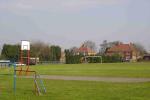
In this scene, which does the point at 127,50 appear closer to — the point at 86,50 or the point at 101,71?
the point at 86,50

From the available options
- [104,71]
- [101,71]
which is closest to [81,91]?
[104,71]

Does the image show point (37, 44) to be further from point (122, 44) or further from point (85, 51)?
point (122, 44)

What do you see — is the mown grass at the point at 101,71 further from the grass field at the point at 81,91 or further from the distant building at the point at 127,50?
the distant building at the point at 127,50

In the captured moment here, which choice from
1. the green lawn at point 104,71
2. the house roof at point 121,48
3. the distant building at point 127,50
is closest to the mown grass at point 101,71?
the green lawn at point 104,71

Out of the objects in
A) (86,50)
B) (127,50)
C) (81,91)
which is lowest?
(81,91)

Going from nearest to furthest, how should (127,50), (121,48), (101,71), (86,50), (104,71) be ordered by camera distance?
(104,71) < (101,71) < (86,50) < (121,48) < (127,50)

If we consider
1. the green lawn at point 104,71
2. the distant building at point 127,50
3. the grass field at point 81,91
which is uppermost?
the distant building at point 127,50

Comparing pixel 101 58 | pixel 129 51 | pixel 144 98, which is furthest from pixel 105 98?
pixel 129 51

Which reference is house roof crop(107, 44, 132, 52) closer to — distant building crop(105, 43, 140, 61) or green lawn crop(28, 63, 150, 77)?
distant building crop(105, 43, 140, 61)

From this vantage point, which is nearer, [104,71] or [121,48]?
[104,71]

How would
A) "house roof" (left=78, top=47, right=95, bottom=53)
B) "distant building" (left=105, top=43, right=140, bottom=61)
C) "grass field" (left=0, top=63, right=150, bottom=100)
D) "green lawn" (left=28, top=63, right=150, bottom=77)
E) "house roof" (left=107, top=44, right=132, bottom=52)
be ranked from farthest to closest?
"distant building" (left=105, top=43, right=140, bottom=61)
"house roof" (left=107, top=44, right=132, bottom=52)
"house roof" (left=78, top=47, right=95, bottom=53)
"green lawn" (left=28, top=63, right=150, bottom=77)
"grass field" (left=0, top=63, right=150, bottom=100)

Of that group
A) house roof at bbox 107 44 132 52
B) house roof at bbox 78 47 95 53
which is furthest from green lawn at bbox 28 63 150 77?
house roof at bbox 107 44 132 52

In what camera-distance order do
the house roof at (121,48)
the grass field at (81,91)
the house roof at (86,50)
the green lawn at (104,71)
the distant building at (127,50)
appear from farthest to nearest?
the distant building at (127,50) < the house roof at (121,48) < the house roof at (86,50) < the green lawn at (104,71) < the grass field at (81,91)

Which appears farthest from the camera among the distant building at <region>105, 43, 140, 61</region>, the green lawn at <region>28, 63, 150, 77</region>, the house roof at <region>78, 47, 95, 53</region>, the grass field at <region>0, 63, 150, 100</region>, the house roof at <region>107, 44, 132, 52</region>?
the distant building at <region>105, 43, 140, 61</region>
